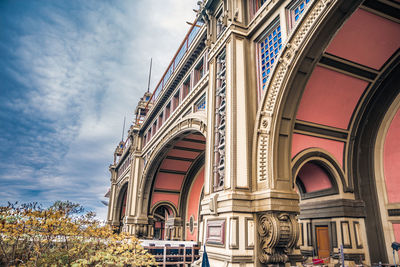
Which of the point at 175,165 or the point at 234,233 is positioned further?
the point at 175,165

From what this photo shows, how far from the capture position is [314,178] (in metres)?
11.4

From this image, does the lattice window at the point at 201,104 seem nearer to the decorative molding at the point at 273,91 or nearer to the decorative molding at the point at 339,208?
the decorative molding at the point at 273,91

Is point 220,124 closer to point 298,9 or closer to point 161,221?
point 298,9

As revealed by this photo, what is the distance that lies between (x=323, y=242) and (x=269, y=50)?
24.0 feet

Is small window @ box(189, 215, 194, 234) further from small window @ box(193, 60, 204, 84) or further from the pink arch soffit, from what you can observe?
small window @ box(193, 60, 204, 84)

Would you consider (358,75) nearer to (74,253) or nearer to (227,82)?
(227,82)

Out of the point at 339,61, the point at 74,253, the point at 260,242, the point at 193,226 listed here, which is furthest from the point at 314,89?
the point at 193,226

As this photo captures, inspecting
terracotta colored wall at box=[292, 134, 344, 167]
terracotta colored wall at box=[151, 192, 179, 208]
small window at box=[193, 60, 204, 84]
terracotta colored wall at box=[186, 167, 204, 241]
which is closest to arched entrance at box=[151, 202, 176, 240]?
terracotta colored wall at box=[151, 192, 179, 208]

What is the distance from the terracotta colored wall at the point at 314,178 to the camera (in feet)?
36.0

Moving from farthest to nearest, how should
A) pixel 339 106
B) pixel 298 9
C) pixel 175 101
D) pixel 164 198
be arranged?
pixel 164 198 < pixel 175 101 < pixel 339 106 < pixel 298 9

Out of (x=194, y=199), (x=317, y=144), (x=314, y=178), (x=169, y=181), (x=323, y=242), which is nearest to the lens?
(x=317, y=144)

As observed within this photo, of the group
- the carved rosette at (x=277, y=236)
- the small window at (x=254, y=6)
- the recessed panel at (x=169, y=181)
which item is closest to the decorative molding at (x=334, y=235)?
the carved rosette at (x=277, y=236)

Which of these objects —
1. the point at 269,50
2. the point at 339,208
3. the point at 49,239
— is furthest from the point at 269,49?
the point at 49,239

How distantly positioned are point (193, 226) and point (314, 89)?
16706 millimetres
